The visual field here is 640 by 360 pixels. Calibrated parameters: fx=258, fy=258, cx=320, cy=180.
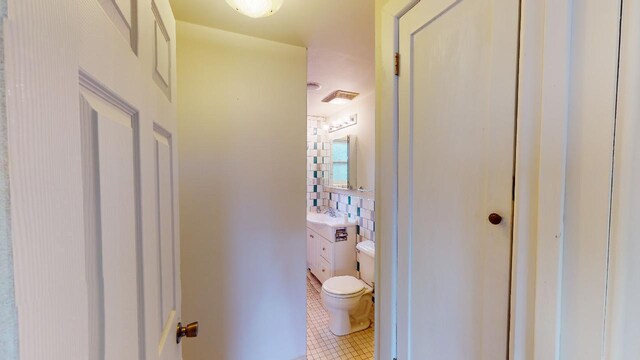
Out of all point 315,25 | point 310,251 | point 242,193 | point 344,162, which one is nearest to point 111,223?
point 242,193

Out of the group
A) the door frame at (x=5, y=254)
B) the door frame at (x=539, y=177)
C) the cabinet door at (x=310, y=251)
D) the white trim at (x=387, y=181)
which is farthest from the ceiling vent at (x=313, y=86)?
the door frame at (x=5, y=254)

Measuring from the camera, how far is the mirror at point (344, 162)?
3.07 m

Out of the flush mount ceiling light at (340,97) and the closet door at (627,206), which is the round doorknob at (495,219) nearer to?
the closet door at (627,206)

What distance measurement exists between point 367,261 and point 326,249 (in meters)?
0.56

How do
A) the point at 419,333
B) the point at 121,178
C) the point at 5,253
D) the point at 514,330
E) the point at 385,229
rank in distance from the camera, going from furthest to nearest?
the point at 385,229 → the point at 419,333 → the point at 514,330 → the point at 121,178 → the point at 5,253

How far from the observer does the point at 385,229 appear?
1057mm

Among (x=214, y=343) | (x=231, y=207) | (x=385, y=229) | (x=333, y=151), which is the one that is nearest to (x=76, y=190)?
(x=385, y=229)

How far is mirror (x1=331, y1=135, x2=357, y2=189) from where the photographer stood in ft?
10.1

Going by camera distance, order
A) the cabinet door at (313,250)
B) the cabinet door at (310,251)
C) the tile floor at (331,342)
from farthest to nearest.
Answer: the cabinet door at (310,251) → the cabinet door at (313,250) → the tile floor at (331,342)

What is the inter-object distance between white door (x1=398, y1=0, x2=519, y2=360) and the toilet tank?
4.83ft

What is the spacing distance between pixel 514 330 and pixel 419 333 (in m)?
0.37

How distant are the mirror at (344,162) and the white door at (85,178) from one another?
254cm

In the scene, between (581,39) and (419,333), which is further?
(419,333)

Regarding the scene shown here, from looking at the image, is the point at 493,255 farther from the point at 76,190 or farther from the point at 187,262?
the point at 187,262
